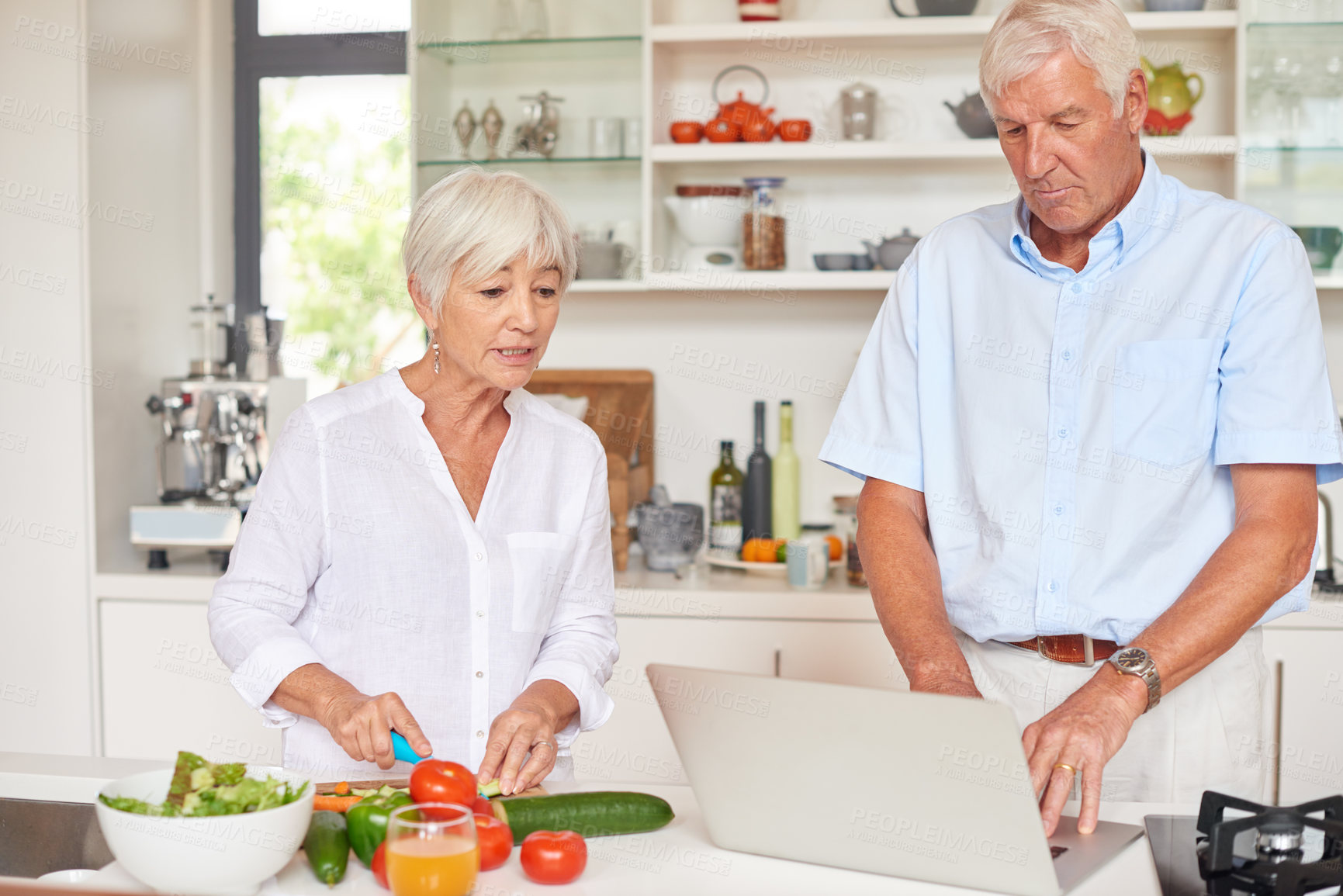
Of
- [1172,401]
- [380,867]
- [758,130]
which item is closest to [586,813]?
[380,867]

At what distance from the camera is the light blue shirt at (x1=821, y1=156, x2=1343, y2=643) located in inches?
57.7

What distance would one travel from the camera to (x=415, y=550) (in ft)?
5.38

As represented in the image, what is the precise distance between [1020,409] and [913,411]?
15 cm

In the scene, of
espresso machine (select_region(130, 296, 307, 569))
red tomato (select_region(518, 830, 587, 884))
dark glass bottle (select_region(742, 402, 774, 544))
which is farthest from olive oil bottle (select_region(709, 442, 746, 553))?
red tomato (select_region(518, 830, 587, 884))

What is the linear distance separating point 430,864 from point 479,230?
2.77 feet

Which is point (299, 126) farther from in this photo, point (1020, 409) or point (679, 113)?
point (1020, 409)

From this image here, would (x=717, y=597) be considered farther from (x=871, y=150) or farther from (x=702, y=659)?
(x=871, y=150)

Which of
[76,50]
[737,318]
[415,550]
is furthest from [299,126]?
[415,550]

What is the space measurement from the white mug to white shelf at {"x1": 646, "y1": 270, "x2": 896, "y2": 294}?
66 centimetres

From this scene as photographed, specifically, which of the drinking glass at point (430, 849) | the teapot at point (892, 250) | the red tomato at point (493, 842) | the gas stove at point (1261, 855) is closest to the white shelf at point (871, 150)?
the teapot at point (892, 250)

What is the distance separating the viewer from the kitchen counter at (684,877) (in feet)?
3.62

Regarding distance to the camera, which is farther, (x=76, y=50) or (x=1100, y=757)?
(x=76, y=50)

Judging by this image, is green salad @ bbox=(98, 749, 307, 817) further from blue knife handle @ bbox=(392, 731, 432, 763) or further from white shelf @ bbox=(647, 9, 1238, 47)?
white shelf @ bbox=(647, 9, 1238, 47)

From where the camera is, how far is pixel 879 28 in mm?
3010
